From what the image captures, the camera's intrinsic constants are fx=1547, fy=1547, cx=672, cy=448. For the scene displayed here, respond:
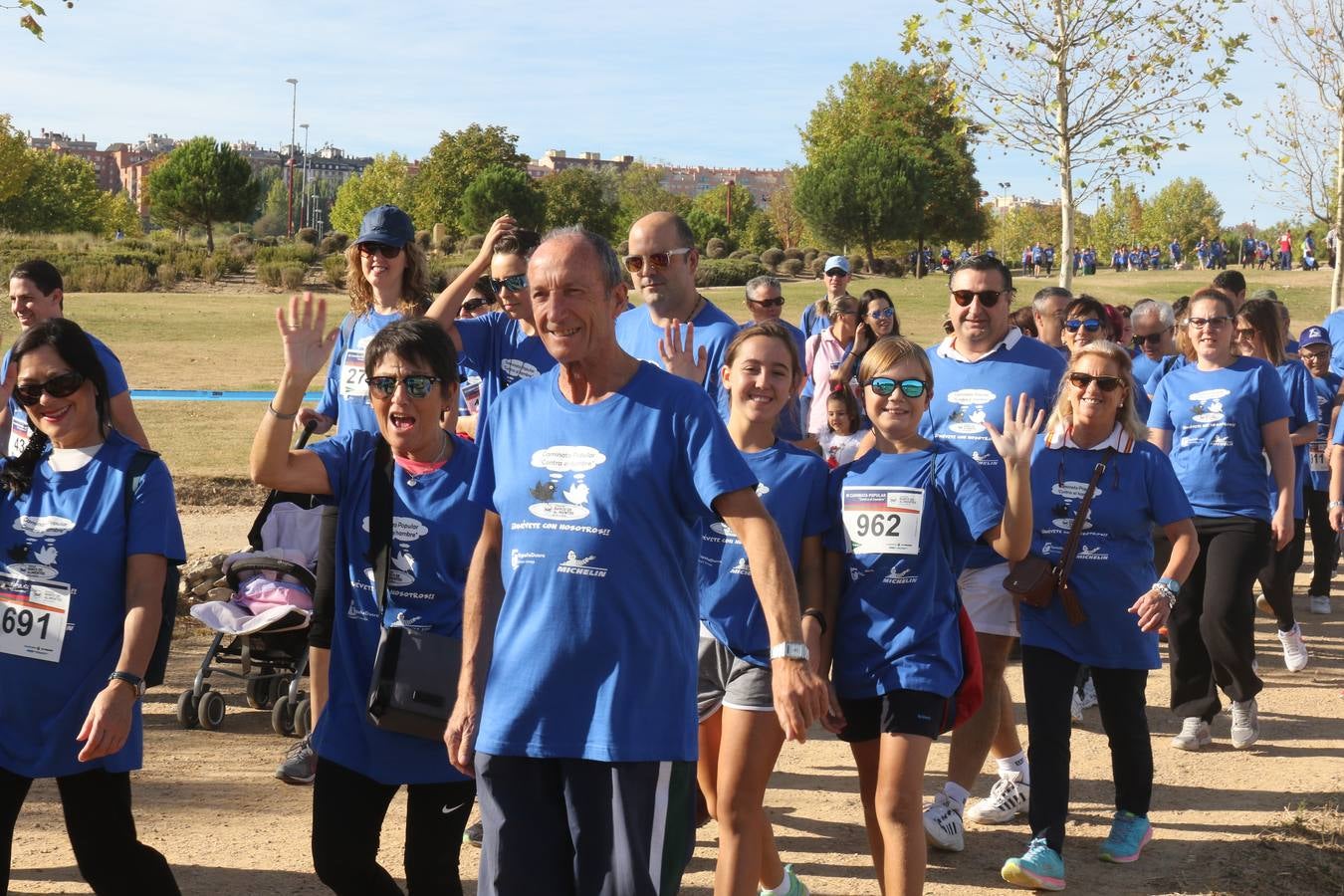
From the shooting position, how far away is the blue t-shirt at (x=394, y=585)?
4.25 meters

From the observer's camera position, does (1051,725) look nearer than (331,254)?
Yes

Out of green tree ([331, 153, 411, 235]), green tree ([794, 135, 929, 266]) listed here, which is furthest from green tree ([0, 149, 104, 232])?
green tree ([794, 135, 929, 266])

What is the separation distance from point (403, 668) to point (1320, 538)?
357 inches

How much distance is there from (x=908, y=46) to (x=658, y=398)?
69.3ft

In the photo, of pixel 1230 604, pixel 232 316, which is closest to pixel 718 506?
pixel 1230 604

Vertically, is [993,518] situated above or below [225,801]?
above

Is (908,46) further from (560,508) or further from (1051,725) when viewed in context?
(560,508)

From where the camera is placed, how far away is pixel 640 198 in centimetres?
10081

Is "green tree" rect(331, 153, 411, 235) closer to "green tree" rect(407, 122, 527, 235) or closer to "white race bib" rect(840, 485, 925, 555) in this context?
"green tree" rect(407, 122, 527, 235)

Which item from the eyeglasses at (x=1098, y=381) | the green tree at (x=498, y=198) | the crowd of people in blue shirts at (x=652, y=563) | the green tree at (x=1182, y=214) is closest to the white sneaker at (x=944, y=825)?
the crowd of people in blue shirts at (x=652, y=563)

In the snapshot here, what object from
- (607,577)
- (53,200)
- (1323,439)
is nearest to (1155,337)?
(1323,439)

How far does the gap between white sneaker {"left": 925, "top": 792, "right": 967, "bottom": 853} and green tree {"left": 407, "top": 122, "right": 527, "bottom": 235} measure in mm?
67710

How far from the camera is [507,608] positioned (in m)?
3.64

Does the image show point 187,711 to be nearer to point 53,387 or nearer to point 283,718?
point 283,718
